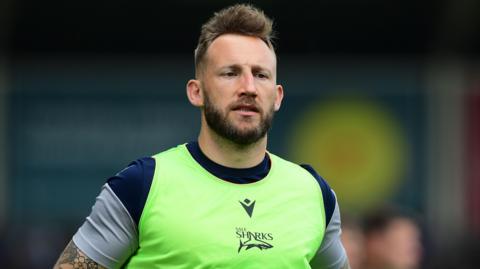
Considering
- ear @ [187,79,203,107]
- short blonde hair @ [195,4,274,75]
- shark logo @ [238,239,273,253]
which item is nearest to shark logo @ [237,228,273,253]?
shark logo @ [238,239,273,253]

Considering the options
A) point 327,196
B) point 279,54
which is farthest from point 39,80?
point 327,196

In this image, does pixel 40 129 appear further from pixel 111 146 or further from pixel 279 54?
pixel 279 54

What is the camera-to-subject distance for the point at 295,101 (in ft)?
59.2

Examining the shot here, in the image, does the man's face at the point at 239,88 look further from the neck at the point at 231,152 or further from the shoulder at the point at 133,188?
the shoulder at the point at 133,188

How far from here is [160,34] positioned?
1883 cm

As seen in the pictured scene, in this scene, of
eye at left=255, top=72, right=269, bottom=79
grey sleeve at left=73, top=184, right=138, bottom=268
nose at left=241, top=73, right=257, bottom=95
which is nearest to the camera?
grey sleeve at left=73, top=184, right=138, bottom=268

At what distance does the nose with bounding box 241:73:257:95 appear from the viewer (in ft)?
16.7

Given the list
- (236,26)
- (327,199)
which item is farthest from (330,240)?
(236,26)

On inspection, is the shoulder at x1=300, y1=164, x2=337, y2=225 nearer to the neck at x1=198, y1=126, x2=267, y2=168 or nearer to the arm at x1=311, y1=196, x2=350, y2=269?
the arm at x1=311, y1=196, x2=350, y2=269

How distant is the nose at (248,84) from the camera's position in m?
5.08

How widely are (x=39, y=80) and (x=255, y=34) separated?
1322cm

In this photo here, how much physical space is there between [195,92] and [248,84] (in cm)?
29

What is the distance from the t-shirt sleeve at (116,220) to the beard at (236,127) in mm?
371

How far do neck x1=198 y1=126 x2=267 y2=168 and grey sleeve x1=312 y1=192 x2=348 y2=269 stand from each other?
1.31 ft
